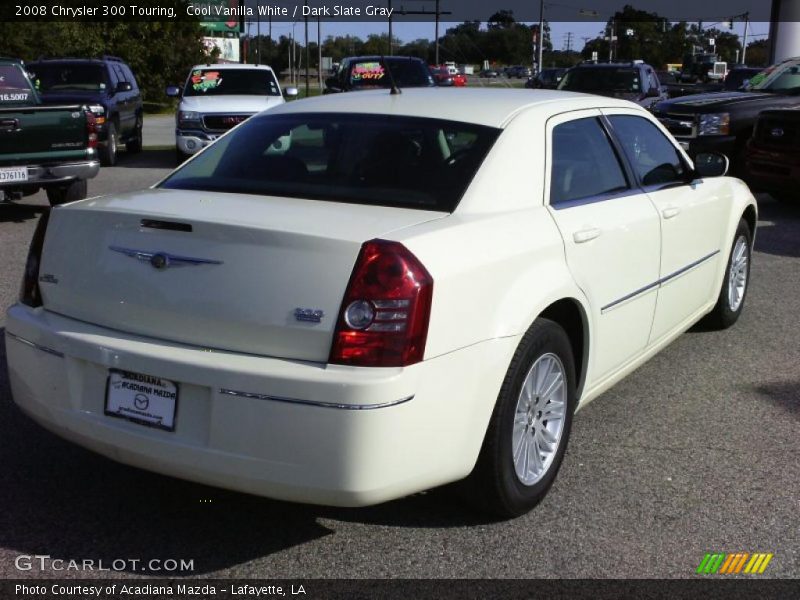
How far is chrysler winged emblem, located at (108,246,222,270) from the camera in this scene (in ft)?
10.9

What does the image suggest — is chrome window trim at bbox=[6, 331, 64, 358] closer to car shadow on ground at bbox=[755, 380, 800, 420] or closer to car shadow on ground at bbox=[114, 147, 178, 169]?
car shadow on ground at bbox=[755, 380, 800, 420]

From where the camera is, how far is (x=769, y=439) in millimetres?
4699

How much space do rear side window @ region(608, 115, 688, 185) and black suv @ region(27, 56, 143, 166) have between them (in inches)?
502

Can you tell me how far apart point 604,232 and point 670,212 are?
88 cm

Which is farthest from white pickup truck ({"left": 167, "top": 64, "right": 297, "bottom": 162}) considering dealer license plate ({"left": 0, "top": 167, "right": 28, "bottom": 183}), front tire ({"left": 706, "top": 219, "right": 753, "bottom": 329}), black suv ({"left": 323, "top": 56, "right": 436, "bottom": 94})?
front tire ({"left": 706, "top": 219, "right": 753, "bottom": 329})

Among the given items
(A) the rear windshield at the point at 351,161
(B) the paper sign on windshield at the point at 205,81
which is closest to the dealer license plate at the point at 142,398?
(A) the rear windshield at the point at 351,161

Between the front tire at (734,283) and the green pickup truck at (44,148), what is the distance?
24.2ft

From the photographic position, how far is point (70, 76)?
1786cm

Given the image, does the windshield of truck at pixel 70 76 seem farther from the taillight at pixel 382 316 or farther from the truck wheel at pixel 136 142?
the taillight at pixel 382 316

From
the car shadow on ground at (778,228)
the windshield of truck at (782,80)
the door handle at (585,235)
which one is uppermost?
the windshield of truck at (782,80)

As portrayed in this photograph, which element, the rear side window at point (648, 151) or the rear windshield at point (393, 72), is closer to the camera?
the rear side window at point (648, 151)

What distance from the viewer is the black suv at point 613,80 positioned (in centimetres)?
1758

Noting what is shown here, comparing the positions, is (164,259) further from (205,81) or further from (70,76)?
(70,76)

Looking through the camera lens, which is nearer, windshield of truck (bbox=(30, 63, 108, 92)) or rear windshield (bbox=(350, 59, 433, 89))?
windshield of truck (bbox=(30, 63, 108, 92))
